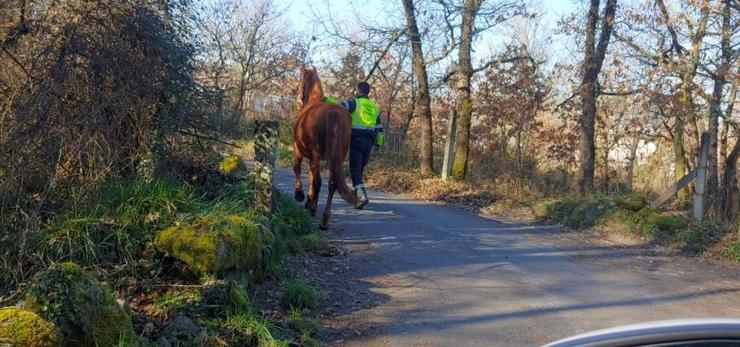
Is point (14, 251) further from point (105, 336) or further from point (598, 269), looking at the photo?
point (598, 269)

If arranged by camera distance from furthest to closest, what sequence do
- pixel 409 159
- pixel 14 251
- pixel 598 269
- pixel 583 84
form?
pixel 409 159 → pixel 583 84 → pixel 598 269 → pixel 14 251

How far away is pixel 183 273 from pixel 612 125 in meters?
20.9

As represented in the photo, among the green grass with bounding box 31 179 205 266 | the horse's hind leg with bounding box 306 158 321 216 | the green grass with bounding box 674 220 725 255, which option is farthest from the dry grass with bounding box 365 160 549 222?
the green grass with bounding box 31 179 205 266

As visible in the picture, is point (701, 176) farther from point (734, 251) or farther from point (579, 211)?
point (579, 211)

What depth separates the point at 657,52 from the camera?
637 inches

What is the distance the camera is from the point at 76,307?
423 centimetres

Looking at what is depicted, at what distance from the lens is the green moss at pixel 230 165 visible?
933cm

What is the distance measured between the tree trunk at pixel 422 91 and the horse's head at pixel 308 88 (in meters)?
8.78

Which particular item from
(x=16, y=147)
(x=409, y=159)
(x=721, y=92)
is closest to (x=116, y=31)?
(x=16, y=147)

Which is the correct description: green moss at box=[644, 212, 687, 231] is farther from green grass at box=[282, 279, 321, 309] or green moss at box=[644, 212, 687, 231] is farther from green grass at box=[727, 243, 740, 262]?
green grass at box=[282, 279, 321, 309]

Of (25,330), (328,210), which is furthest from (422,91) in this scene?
(25,330)

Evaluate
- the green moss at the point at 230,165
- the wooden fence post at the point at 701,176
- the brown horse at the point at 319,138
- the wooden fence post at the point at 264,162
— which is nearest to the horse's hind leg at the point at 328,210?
the brown horse at the point at 319,138

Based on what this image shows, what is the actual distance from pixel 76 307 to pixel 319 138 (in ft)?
18.3

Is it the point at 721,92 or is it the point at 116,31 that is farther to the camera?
the point at 721,92
